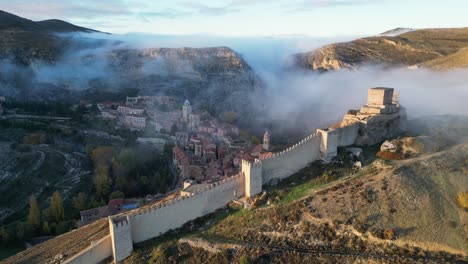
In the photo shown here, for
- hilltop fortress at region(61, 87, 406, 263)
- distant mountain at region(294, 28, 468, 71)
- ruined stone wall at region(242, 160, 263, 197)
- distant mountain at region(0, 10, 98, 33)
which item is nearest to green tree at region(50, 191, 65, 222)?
hilltop fortress at region(61, 87, 406, 263)

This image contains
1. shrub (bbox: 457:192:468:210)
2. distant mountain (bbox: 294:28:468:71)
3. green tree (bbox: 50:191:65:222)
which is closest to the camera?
shrub (bbox: 457:192:468:210)

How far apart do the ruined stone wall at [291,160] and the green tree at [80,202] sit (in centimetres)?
2186

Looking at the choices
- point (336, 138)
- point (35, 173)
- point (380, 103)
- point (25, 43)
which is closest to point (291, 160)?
point (336, 138)

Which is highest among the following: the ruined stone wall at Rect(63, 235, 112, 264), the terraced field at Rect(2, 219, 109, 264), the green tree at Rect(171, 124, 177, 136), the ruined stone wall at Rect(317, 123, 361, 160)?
the ruined stone wall at Rect(317, 123, 361, 160)

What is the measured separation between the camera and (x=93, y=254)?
21375 millimetres

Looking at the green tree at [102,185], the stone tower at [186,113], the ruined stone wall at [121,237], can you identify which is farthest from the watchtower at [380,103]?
the stone tower at [186,113]

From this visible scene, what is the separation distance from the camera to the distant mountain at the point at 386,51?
88.0 meters

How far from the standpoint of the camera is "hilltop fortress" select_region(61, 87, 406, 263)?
70.1ft

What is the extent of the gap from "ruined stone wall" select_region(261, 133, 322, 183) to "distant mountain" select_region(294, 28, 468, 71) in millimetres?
63956

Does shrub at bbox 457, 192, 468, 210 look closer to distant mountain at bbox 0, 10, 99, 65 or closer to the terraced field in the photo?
the terraced field

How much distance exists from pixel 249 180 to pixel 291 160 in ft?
11.7

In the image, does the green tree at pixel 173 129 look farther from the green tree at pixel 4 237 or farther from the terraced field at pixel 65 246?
the terraced field at pixel 65 246

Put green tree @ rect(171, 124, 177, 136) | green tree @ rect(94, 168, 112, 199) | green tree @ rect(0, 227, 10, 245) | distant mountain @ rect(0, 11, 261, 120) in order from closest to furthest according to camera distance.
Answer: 1. green tree @ rect(0, 227, 10, 245)
2. green tree @ rect(94, 168, 112, 199)
3. green tree @ rect(171, 124, 177, 136)
4. distant mountain @ rect(0, 11, 261, 120)

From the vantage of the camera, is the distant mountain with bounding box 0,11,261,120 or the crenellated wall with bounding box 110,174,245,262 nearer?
the crenellated wall with bounding box 110,174,245,262
